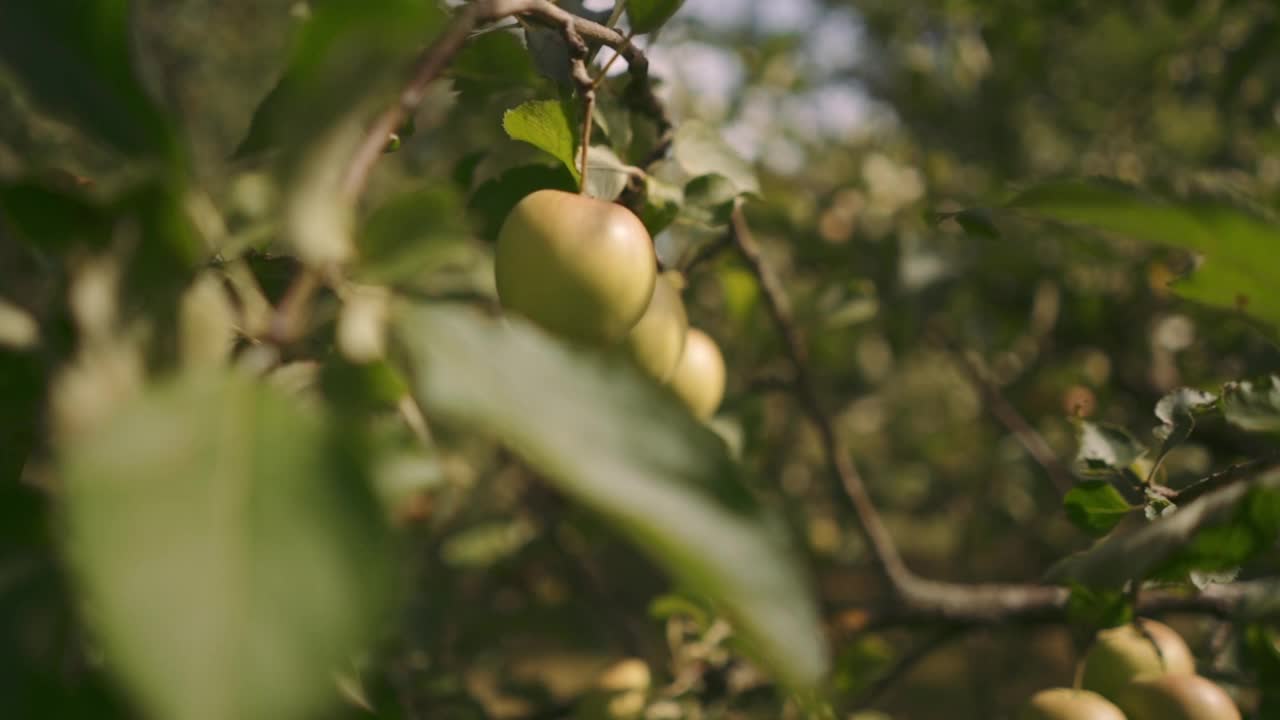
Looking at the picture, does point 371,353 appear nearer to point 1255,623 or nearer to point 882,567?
point 1255,623

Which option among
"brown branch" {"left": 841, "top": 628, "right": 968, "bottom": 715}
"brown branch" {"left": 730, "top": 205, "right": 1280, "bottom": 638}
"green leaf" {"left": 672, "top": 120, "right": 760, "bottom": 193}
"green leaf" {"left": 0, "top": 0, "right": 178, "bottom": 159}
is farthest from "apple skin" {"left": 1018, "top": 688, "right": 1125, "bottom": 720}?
"green leaf" {"left": 0, "top": 0, "right": 178, "bottom": 159}

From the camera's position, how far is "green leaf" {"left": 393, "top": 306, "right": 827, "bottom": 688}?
0.25 m

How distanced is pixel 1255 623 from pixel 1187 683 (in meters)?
0.07

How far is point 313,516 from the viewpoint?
247mm

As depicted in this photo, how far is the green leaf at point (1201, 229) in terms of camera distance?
1.25 ft

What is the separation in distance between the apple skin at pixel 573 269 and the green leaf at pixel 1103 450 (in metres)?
0.35

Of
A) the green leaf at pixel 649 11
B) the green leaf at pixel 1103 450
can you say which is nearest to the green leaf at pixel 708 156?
the green leaf at pixel 649 11

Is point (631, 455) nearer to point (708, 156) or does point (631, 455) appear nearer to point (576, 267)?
point (576, 267)

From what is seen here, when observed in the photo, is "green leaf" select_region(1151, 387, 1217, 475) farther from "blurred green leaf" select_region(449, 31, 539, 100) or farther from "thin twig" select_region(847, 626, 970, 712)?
"blurred green leaf" select_region(449, 31, 539, 100)

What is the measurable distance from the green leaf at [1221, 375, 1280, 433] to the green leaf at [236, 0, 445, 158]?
46 cm

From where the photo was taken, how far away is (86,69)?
0.29 meters

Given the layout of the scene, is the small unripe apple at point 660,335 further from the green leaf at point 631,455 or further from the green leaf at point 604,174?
the green leaf at point 631,455

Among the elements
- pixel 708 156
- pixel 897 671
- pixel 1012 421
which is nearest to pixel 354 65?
pixel 708 156

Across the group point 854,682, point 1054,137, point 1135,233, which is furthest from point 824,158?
point 1135,233
